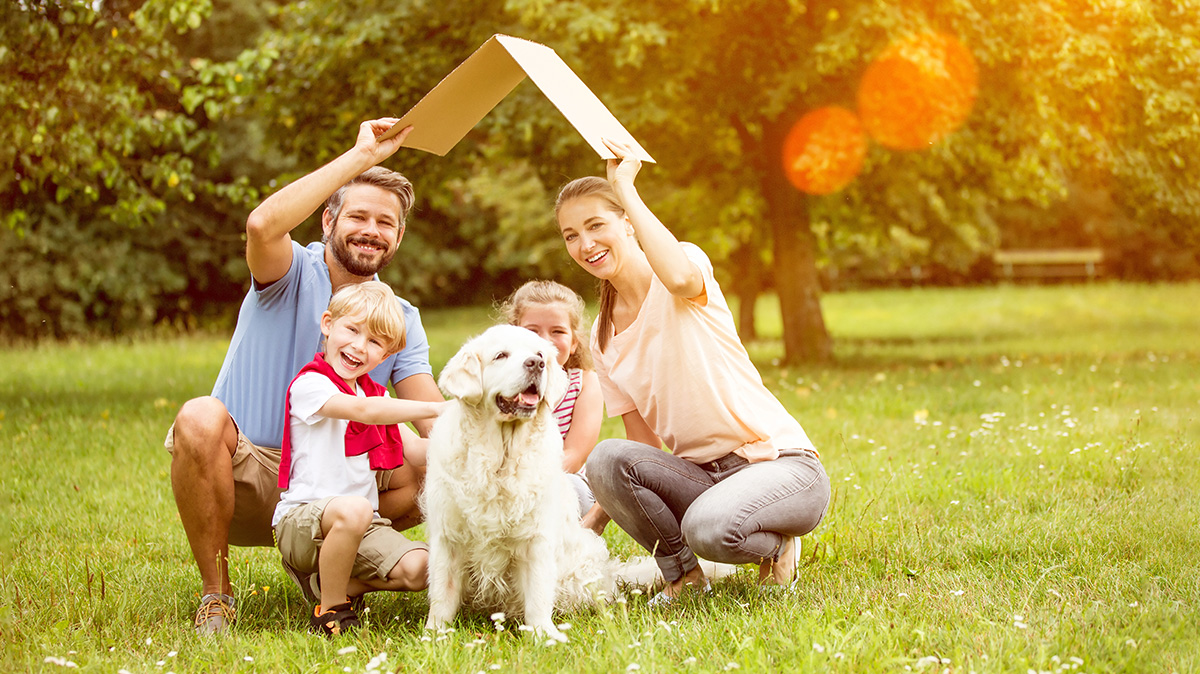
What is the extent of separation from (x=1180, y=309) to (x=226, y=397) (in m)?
24.7

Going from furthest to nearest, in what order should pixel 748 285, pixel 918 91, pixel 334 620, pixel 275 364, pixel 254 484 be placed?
pixel 748 285 → pixel 918 91 → pixel 275 364 → pixel 254 484 → pixel 334 620

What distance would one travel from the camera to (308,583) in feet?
12.4

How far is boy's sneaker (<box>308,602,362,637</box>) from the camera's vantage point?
3420mm

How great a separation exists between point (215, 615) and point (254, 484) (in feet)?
1.70

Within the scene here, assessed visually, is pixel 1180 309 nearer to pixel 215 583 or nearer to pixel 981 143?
pixel 981 143

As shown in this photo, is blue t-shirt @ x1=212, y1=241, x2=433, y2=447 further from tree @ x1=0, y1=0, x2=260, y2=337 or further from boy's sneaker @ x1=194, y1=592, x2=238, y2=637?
tree @ x1=0, y1=0, x2=260, y2=337

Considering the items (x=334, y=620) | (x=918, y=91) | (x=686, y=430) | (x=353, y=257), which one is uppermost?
(x=918, y=91)

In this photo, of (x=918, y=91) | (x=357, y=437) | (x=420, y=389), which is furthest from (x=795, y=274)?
(x=357, y=437)

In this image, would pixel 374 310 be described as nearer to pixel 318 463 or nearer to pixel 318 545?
pixel 318 463

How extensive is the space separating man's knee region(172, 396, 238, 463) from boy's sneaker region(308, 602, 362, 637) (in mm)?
735

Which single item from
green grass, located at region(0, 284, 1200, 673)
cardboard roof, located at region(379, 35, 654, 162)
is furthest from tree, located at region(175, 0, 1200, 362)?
cardboard roof, located at region(379, 35, 654, 162)

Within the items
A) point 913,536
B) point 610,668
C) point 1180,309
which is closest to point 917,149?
point 913,536

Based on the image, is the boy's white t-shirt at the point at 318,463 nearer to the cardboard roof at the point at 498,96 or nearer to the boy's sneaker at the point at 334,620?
the boy's sneaker at the point at 334,620

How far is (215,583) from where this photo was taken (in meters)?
3.65
